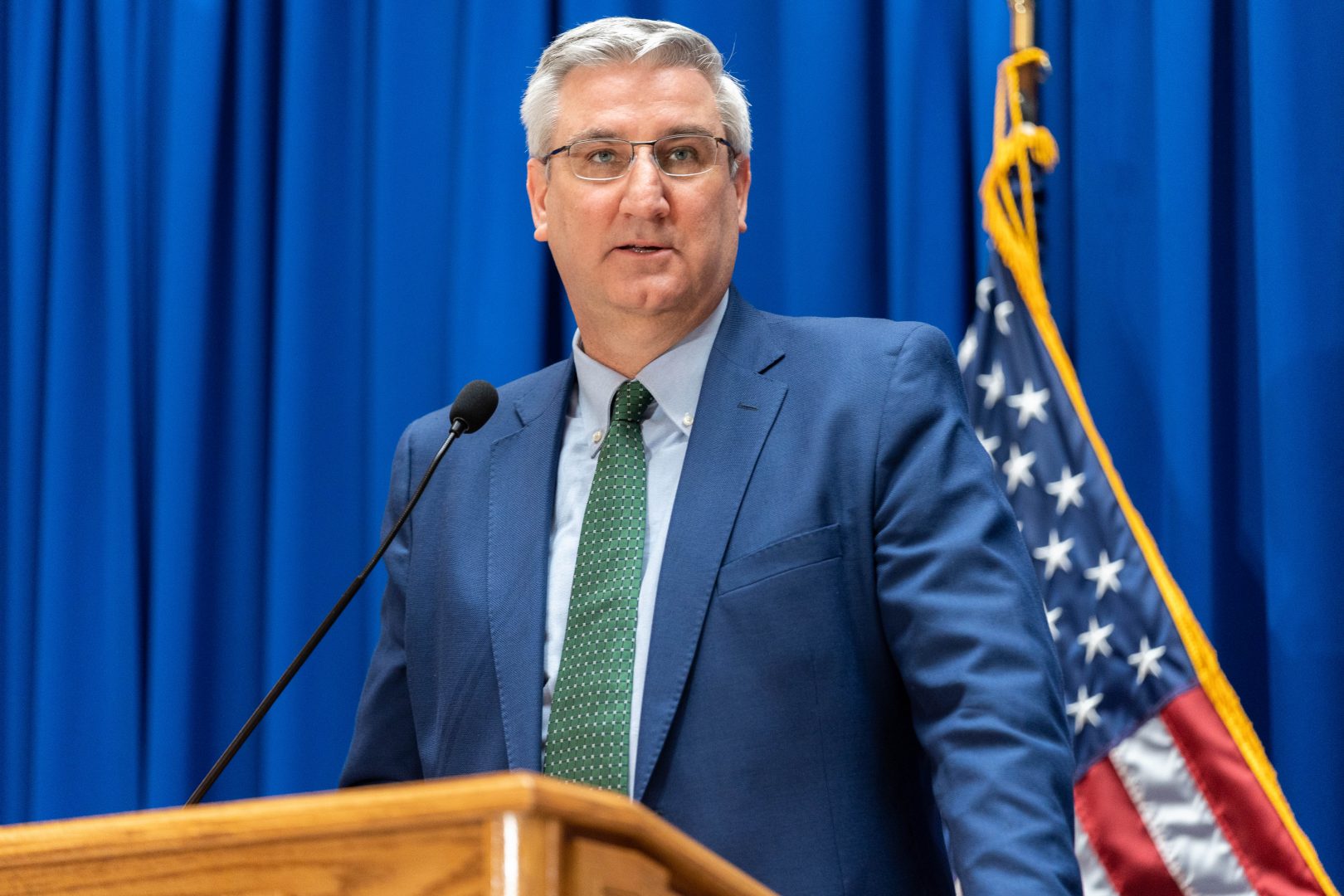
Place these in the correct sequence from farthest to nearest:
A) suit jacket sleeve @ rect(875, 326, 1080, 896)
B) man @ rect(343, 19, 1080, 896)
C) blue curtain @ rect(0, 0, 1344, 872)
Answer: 1. blue curtain @ rect(0, 0, 1344, 872)
2. man @ rect(343, 19, 1080, 896)
3. suit jacket sleeve @ rect(875, 326, 1080, 896)

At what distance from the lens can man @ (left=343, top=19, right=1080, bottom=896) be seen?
151 centimetres

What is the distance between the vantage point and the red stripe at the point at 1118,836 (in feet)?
7.25

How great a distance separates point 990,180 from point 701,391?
88 cm

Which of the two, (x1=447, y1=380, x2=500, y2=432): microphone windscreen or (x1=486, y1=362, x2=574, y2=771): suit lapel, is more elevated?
(x1=447, y1=380, x2=500, y2=432): microphone windscreen

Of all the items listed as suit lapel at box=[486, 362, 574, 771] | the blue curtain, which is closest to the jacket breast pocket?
suit lapel at box=[486, 362, 574, 771]

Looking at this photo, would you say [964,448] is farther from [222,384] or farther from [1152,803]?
[222,384]

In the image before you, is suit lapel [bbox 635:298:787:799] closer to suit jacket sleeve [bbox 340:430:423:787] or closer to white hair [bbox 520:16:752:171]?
white hair [bbox 520:16:752:171]

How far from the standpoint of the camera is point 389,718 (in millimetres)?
1897

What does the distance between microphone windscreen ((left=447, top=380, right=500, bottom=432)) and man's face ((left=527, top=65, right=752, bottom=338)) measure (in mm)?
232

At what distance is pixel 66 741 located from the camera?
9.78ft

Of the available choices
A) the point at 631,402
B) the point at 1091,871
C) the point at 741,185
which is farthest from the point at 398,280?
the point at 1091,871

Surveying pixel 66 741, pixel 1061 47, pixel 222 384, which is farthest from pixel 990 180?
pixel 66 741

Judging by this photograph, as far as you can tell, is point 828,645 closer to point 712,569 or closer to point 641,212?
point 712,569

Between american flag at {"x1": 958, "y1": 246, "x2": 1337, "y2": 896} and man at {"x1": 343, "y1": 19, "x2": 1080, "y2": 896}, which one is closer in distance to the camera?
man at {"x1": 343, "y1": 19, "x2": 1080, "y2": 896}
